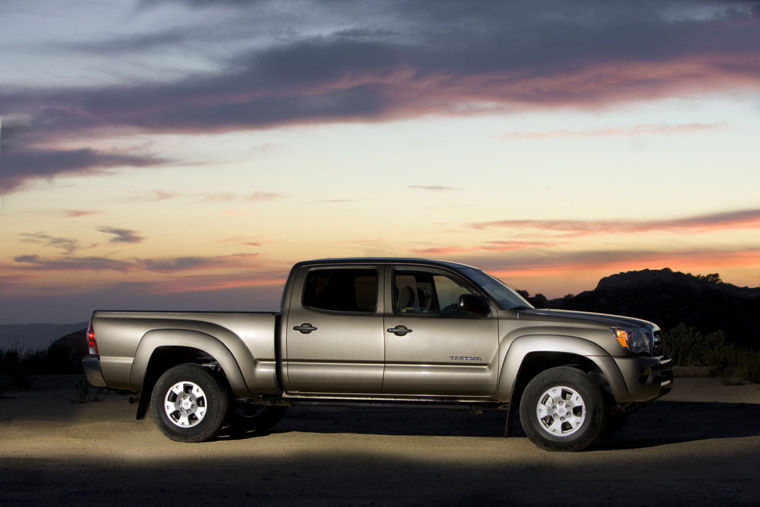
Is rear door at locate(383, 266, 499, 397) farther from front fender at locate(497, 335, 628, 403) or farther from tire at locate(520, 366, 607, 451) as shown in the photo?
tire at locate(520, 366, 607, 451)

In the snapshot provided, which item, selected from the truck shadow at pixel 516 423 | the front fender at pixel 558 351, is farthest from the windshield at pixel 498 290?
the truck shadow at pixel 516 423

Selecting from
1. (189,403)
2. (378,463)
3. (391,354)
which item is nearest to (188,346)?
(189,403)

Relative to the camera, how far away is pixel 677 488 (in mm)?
10000

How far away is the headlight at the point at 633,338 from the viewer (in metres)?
12.3

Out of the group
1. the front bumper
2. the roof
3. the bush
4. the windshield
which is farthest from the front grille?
the bush

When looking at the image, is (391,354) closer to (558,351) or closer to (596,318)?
(558,351)

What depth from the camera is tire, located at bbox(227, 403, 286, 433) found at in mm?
14531

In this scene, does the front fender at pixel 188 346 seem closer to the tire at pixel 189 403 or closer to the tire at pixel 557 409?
the tire at pixel 189 403

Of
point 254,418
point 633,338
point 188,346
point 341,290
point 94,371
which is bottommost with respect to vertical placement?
point 254,418

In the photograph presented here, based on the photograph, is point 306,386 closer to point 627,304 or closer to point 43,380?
point 43,380

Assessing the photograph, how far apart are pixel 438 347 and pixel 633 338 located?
7.12 feet

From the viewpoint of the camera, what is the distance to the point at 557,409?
12.3 meters

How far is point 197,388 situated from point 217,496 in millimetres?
3563

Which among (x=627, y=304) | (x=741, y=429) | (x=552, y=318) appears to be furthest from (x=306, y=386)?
(x=627, y=304)
